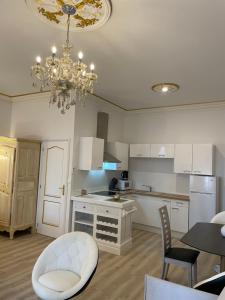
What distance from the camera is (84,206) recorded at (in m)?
4.53

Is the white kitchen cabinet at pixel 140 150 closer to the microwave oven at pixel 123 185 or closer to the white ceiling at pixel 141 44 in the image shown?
the microwave oven at pixel 123 185

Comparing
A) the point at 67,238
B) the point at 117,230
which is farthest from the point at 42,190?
the point at 67,238

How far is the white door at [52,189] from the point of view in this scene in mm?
4801

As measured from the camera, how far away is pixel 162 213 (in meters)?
3.23

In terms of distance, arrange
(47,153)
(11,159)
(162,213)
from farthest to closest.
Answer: (47,153) → (11,159) → (162,213)

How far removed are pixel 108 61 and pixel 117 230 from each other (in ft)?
9.34

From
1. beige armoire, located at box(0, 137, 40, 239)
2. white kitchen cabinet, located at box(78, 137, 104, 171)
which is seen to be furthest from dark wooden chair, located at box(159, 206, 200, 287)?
beige armoire, located at box(0, 137, 40, 239)

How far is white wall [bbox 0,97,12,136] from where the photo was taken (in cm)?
558

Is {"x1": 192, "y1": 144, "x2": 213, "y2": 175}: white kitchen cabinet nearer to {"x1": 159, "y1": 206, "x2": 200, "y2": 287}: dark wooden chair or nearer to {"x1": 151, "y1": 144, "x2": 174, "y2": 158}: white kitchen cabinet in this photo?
{"x1": 151, "y1": 144, "x2": 174, "y2": 158}: white kitchen cabinet

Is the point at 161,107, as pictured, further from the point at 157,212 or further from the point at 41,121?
the point at 41,121

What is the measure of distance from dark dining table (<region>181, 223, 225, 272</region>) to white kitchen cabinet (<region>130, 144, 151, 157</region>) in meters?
2.77

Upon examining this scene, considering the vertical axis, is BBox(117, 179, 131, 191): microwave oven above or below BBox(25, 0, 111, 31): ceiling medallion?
below

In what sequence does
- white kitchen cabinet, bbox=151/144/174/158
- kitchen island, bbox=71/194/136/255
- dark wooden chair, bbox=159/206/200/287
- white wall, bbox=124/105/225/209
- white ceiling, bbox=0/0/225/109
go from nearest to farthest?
white ceiling, bbox=0/0/225/109 → dark wooden chair, bbox=159/206/200/287 → kitchen island, bbox=71/194/136/255 → white wall, bbox=124/105/225/209 → white kitchen cabinet, bbox=151/144/174/158

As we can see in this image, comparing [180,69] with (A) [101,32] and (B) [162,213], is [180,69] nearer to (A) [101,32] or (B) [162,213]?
(A) [101,32]
